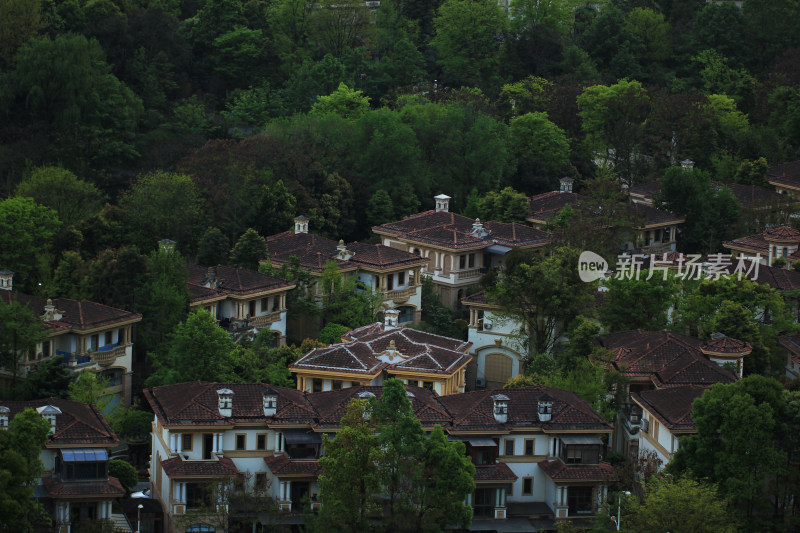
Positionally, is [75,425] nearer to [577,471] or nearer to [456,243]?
[577,471]

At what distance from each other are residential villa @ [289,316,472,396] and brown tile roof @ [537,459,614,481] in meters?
7.25

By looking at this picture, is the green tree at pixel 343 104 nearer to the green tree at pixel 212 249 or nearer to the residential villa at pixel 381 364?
the green tree at pixel 212 249

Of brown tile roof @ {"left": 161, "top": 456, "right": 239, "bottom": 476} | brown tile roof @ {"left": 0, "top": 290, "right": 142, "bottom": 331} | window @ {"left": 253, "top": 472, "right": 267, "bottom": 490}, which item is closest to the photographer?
brown tile roof @ {"left": 161, "top": 456, "right": 239, "bottom": 476}

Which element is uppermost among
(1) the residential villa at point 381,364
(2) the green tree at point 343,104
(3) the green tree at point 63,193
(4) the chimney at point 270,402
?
(2) the green tree at point 343,104

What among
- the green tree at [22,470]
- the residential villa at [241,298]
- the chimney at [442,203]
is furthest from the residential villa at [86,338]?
the chimney at [442,203]

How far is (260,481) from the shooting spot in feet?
155

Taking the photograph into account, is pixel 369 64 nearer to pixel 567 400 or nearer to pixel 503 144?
pixel 503 144

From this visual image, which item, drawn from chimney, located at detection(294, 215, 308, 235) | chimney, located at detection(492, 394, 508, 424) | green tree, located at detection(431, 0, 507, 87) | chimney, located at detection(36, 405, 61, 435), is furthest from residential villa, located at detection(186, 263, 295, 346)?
green tree, located at detection(431, 0, 507, 87)

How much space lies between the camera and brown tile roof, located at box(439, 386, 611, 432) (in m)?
49.0

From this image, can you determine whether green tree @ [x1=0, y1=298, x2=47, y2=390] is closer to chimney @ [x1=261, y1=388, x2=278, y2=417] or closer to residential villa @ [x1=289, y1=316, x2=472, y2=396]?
residential villa @ [x1=289, y1=316, x2=472, y2=396]

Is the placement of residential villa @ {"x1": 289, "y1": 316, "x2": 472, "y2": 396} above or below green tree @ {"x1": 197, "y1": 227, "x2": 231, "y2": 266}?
below

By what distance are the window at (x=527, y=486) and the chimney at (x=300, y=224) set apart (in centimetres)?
2244

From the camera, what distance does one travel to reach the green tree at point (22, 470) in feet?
135

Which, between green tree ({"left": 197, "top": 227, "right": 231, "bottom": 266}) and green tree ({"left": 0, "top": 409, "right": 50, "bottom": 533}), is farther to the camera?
green tree ({"left": 197, "top": 227, "right": 231, "bottom": 266})
